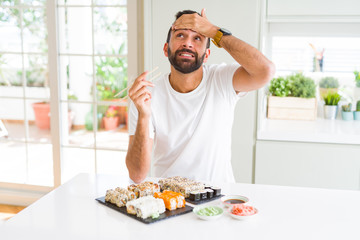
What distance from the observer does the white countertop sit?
9.23ft

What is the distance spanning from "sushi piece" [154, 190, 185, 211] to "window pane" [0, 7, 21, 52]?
2989 mm

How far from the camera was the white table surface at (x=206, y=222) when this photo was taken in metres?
1.27

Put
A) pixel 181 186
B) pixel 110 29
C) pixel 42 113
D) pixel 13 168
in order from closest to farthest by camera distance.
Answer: pixel 181 186 → pixel 13 168 → pixel 110 29 → pixel 42 113

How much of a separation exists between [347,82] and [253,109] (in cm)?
118

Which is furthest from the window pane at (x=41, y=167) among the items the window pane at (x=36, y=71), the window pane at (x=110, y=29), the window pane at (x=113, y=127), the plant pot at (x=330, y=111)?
the plant pot at (x=330, y=111)

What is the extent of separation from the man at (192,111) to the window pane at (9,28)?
7.85 ft

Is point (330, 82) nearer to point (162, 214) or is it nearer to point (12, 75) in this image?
point (162, 214)

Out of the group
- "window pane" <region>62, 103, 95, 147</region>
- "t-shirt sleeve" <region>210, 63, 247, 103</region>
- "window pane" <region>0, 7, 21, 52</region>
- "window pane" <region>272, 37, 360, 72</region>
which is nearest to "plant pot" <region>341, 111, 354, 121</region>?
"window pane" <region>272, 37, 360, 72</region>

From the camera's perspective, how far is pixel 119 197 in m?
1.48

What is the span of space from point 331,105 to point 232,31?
1205 mm

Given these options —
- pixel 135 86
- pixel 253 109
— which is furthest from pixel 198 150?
pixel 253 109

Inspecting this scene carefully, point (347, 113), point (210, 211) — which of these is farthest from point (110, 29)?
point (210, 211)

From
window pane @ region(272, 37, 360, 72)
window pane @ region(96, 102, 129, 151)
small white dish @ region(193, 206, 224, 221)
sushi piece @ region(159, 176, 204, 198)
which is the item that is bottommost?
window pane @ region(96, 102, 129, 151)

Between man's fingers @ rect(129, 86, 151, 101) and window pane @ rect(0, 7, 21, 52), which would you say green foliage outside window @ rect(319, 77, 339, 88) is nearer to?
man's fingers @ rect(129, 86, 151, 101)
